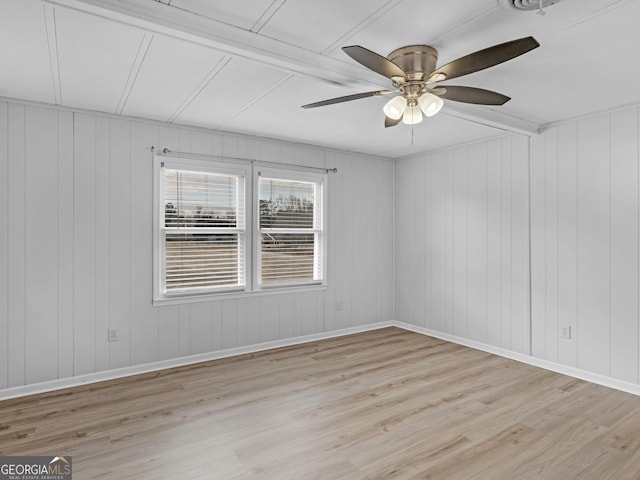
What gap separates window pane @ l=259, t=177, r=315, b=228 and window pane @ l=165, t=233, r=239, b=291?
51cm

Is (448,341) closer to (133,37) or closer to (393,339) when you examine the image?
(393,339)

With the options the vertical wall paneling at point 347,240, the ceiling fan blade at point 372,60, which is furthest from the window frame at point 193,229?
the ceiling fan blade at point 372,60

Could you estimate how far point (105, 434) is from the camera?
268 cm

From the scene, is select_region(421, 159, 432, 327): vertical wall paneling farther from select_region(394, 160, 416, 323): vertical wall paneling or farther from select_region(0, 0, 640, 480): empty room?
select_region(394, 160, 416, 323): vertical wall paneling

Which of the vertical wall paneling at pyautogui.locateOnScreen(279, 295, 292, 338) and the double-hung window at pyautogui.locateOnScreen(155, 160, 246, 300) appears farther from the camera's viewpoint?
the vertical wall paneling at pyautogui.locateOnScreen(279, 295, 292, 338)

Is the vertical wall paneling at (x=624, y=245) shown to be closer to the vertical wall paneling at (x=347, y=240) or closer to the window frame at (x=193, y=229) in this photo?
the vertical wall paneling at (x=347, y=240)

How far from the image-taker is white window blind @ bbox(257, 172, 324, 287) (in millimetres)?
4688

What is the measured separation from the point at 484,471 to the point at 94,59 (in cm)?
349

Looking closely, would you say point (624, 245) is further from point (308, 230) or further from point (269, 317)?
point (269, 317)

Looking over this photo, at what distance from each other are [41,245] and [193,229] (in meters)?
1.33

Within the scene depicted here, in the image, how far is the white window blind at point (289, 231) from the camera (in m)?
4.69

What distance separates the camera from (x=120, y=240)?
3.80m

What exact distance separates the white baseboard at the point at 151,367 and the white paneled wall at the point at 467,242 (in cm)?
130

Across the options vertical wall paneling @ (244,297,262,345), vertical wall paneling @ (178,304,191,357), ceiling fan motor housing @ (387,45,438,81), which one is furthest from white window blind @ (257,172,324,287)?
ceiling fan motor housing @ (387,45,438,81)
